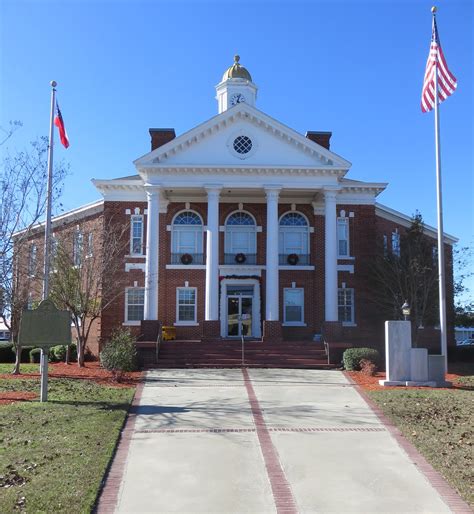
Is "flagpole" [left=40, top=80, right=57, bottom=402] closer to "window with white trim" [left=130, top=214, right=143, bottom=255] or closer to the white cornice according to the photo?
"window with white trim" [left=130, top=214, right=143, bottom=255]

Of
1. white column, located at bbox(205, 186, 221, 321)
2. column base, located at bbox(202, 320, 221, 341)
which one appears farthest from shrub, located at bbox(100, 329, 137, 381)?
white column, located at bbox(205, 186, 221, 321)

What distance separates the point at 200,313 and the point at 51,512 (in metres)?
23.1

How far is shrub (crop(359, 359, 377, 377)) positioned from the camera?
64.1 ft

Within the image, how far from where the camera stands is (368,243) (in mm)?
30484

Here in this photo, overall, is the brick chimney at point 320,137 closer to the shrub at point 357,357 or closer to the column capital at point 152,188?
the column capital at point 152,188

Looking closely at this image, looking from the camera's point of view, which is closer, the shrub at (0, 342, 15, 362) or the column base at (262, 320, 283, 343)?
the column base at (262, 320, 283, 343)

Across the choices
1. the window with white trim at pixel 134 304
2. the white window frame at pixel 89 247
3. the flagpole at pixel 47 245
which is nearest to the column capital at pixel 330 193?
the window with white trim at pixel 134 304

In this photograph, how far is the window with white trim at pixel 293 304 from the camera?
29.9 meters

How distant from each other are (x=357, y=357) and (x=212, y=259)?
862 cm

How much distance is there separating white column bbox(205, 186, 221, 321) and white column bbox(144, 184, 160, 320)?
92.0 inches

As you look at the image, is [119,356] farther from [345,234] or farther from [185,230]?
[345,234]

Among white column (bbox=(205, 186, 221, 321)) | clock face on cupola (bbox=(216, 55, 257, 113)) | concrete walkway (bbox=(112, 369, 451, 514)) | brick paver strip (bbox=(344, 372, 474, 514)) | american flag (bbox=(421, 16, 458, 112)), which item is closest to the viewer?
brick paver strip (bbox=(344, 372, 474, 514))

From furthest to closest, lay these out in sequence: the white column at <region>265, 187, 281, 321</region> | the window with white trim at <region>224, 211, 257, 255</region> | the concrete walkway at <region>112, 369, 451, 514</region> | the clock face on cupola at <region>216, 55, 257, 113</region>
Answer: the clock face on cupola at <region>216, 55, 257, 113</region> < the window with white trim at <region>224, 211, 257, 255</region> < the white column at <region>265, 187, 281, 321</region> < the concrete walkway at <region>112, 369, 451, 514</region>

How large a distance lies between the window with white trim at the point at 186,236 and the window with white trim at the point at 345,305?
768cm
